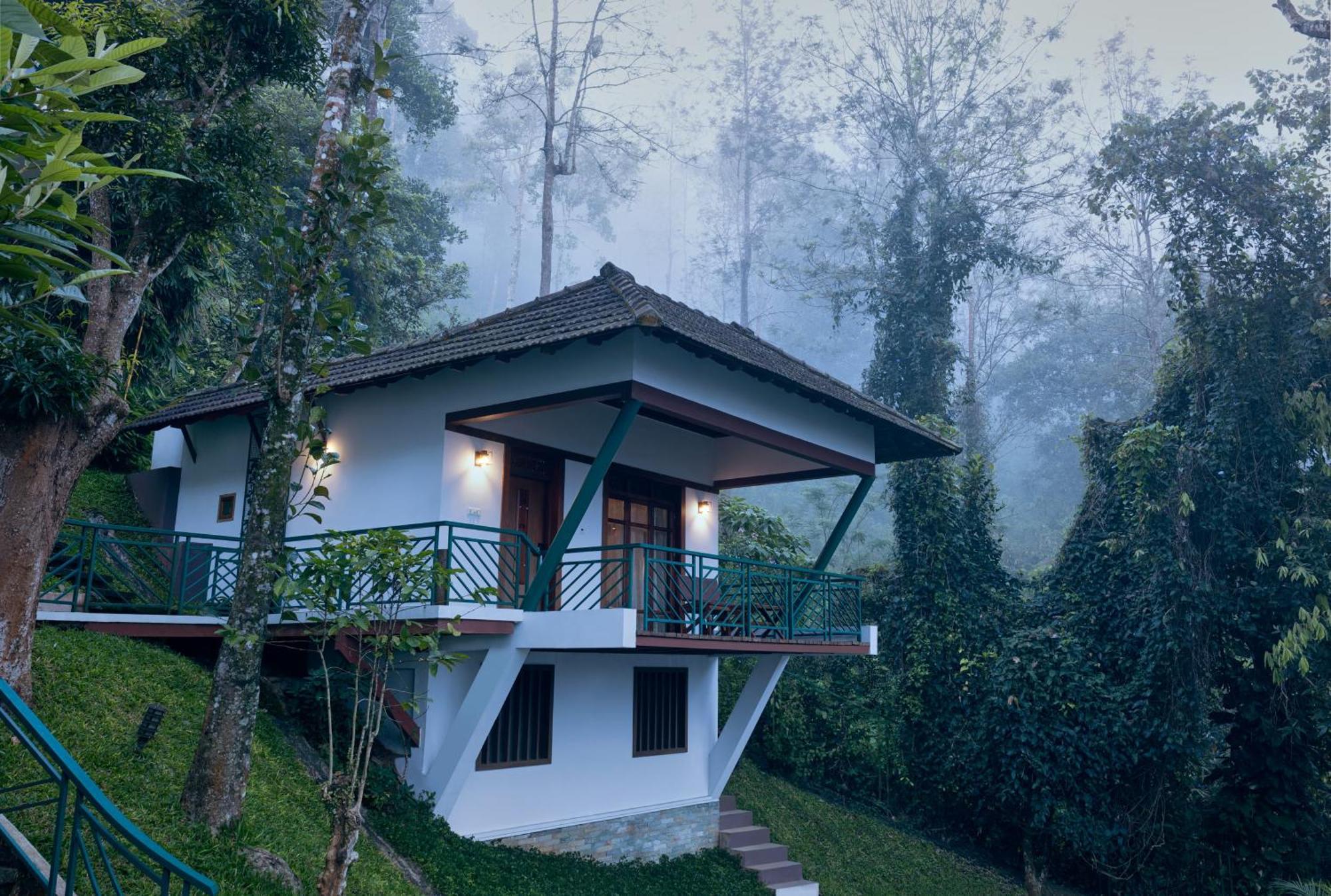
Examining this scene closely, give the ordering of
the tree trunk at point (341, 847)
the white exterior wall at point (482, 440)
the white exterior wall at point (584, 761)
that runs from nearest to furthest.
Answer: the tree trunk at point (341, 847)
the white exterior wall at point (482, 440)
the white exterior wall at point (584, 761)

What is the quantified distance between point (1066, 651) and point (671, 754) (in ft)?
21.9

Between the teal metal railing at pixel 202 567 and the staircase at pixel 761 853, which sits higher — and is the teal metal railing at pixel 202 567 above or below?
above

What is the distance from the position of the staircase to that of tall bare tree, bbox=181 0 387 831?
333 inches

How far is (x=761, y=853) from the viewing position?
48.0 feet

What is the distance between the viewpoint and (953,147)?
2759cm

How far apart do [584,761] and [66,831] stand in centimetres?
697

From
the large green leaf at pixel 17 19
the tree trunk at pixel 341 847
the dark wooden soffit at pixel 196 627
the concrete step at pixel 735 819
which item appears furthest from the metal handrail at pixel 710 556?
the large green leaf at pixel 17 19

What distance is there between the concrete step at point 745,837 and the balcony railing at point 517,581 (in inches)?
132

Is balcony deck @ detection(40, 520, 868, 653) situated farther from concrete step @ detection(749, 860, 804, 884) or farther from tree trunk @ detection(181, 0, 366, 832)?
concrete step @ detection(749, 860, 804, 884)

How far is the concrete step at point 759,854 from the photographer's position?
14383mm

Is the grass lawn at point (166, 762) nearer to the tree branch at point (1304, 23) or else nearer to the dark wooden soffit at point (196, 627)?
the dark wooden soffit at point (196, 627)

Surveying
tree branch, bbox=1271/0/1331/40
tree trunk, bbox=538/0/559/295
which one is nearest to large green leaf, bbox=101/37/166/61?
tree branch, bbox=1271/0/1331/40

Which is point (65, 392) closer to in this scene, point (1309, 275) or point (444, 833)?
point (444, 833)

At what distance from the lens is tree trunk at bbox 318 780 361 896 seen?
278 inches
